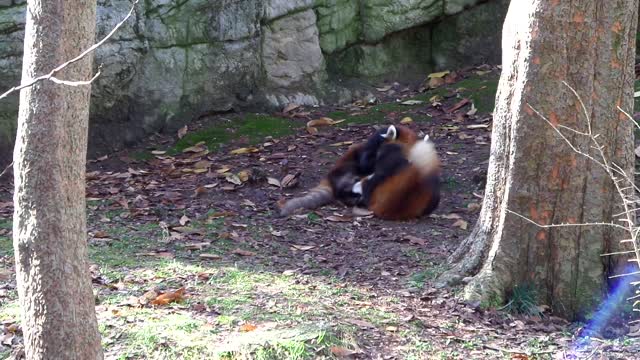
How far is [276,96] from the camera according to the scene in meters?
11.5

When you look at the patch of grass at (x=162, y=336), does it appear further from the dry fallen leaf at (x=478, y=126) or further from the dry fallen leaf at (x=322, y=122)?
the dry fallen leaf at (x=478, y=126)

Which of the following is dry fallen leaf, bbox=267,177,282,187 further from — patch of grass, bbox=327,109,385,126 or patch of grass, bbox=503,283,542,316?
patch of grass, bbox=503,283,542,316

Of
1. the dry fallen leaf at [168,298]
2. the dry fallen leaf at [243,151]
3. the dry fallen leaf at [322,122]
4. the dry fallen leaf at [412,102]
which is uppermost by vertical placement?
the dry fallen leaf at [412,102]

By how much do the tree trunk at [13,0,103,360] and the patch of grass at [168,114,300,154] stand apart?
612 centimetres

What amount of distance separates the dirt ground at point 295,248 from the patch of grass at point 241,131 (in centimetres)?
4

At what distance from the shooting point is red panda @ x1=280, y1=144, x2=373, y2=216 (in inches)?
335

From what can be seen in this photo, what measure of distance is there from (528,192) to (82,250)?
297 centimetres

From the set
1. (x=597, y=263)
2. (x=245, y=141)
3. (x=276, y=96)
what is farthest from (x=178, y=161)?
(x=597, y=263)

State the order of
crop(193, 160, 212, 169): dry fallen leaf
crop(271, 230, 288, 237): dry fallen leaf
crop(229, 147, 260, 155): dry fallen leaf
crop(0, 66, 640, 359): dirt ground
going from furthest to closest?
1. crop(229, 147, 260, 155): dry fallen leaf
2. crop(193, 160, 212, 169): dry fallen leaf
3. crop(271, 230, 288, 237): dry fallen leaf
4. crop(0, 66, 640, 359): dirt ground

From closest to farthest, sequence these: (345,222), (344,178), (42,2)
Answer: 1. (42,2)
2. (345,222)
3. (344,178)

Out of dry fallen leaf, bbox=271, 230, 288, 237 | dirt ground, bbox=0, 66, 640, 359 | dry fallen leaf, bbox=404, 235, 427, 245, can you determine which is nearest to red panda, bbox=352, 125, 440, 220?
dirt ground, bbox=0, 66, 640, 359

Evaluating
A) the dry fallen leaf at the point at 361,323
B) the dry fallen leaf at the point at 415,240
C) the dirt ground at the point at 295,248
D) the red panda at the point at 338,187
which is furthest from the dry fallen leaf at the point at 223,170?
the dry fallen leaf at the point at 361,323

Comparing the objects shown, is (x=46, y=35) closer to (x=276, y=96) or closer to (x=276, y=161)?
(x=276, y=161)

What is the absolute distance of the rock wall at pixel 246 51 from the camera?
10445mm
